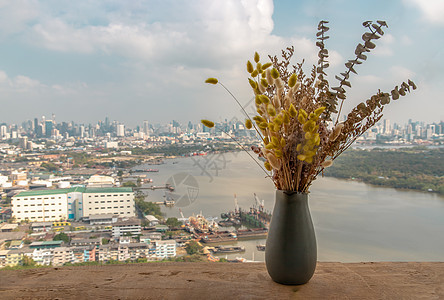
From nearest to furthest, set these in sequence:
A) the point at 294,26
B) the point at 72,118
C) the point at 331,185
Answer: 1. the point at 294,26
2. the point at 331,185
3. the point at 72,118

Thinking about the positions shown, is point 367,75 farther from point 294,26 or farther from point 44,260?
point 44,260

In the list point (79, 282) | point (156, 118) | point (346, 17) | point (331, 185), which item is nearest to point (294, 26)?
point (346, 17)

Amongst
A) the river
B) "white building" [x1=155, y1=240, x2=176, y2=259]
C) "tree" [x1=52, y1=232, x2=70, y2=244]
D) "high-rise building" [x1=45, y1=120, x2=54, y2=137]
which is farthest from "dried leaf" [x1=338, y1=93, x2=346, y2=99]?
"high-rise building" [x1=45, y1=120, x2=54, y2=137]

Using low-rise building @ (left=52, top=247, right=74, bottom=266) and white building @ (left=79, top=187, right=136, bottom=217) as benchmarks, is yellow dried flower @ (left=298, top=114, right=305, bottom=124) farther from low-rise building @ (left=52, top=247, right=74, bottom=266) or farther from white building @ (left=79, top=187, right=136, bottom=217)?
white building @ (left=79, top=187, right=136, bottom=217)

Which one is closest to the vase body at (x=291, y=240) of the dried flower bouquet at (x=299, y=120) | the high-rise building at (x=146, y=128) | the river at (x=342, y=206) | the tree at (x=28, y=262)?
the dried flower bouquet at (x=299, y=120)

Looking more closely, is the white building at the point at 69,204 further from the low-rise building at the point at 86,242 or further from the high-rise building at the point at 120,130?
the high-rise building at the point at 120,130
